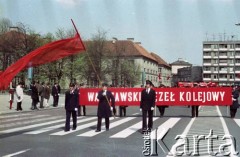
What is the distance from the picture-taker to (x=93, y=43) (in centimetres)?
7212

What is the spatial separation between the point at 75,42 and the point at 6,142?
13.3 feet

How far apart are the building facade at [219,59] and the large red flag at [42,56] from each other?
421ft

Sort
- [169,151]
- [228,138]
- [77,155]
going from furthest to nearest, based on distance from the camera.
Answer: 1. [228,138]
2. [169,151]
3. [77,155]

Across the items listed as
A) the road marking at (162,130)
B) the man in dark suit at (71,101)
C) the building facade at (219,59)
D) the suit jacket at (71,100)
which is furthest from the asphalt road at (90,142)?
the building facade at (219,59)

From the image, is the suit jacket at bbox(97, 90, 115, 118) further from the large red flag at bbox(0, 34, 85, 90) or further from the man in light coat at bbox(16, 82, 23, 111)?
the man in light coat at bbox(16, 82, 23, 111)

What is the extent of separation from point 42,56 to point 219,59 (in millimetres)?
132289

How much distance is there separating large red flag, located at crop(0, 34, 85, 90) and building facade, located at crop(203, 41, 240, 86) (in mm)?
128254

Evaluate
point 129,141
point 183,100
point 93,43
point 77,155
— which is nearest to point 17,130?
point 129,141

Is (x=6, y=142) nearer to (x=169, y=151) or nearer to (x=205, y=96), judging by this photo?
(x=169, y=151)

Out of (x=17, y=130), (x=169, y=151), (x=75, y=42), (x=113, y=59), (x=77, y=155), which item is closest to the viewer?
(x=77, y=155)

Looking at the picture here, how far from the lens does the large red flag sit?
38.1ft

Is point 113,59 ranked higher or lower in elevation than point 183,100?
higher

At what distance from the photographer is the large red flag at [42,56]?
11.6 metres

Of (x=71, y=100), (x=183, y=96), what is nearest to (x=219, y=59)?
(x=183, y=96)
